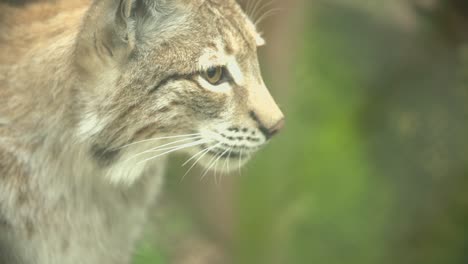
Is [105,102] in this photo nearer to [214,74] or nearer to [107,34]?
[107,34]

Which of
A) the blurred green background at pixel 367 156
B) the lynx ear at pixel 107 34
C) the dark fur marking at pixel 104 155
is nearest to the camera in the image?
the lynx ear at pixel 107 34

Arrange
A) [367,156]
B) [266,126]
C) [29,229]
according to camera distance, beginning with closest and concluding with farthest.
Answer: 1. [266,126]
2. [29,229]
3. [367,156]

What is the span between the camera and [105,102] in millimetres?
2420

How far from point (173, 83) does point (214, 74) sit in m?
0.14

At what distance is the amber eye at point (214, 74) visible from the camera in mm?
2412

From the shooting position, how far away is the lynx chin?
7.86 ft

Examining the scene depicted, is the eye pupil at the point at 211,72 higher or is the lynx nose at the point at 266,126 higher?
the eye pupil at the point at 211,72

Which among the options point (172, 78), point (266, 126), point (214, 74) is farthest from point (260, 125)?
point (172, 78)

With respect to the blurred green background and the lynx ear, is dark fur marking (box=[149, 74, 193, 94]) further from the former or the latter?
the blurred green background

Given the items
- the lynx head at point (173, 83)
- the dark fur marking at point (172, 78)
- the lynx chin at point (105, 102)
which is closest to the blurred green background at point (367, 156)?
the lynx chin at point (105, 102)

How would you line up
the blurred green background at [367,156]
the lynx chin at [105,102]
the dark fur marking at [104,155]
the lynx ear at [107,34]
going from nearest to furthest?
the lynx ear at [107,34]
the lynx chin at [105,102]
the dark fur marking at [104,155]
the blurred green background at [367,156]

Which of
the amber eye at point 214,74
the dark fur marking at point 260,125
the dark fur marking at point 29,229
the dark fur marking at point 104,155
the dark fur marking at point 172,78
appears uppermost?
the amber eye at point 214,74

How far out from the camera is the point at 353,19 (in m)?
3.92

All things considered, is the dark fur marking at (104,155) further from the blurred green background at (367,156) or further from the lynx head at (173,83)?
the blurred green background at (367,156)
